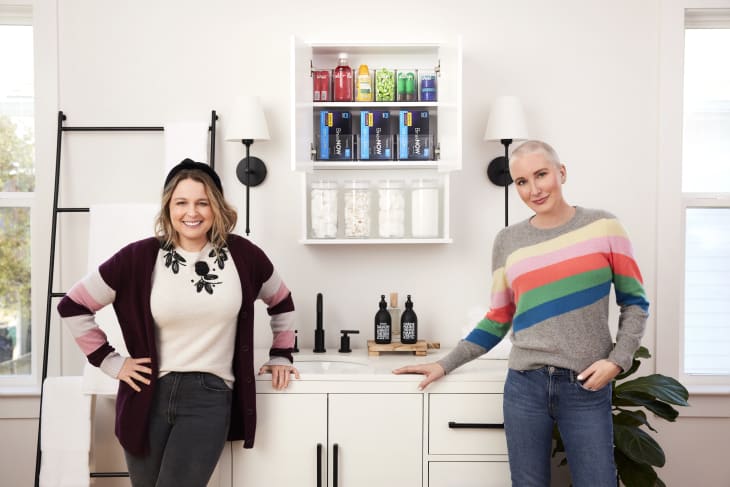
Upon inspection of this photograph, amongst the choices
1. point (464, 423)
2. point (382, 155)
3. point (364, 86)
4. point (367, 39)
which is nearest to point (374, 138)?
point (382, 155)

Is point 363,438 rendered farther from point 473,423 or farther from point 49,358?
point 49,358

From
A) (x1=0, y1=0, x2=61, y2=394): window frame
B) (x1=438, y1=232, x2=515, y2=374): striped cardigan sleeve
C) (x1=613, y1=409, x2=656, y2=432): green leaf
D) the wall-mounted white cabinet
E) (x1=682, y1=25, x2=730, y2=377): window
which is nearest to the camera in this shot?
(x1=438, y1=232, x2=515, y2=374): striped cardigan sleeve

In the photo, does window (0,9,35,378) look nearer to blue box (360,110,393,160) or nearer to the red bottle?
the red bottle

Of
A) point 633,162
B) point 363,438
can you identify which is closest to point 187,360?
point 363,438

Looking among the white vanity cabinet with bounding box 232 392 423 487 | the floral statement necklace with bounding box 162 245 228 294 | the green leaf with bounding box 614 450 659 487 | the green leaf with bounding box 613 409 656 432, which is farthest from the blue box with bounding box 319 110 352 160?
the green leaf with bounding box 614 450 659 487

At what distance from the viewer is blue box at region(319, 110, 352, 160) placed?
279 cm

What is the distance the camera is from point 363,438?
235 centimetres

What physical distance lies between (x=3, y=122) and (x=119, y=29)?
0.68 m

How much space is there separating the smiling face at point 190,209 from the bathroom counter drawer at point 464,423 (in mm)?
986

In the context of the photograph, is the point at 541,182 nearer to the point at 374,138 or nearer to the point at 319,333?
the point at 374,138

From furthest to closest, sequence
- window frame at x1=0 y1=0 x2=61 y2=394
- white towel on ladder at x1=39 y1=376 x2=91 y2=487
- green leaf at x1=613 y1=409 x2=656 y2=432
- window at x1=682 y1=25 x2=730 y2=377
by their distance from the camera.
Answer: window at x1=682 y1=25 x2=730 y2=377 < window frame at x1=0 y1=0 x2=61 y2=394 < white towel on ladder at x1=39 y1=376 x2=91 y2=487 < green leaf at x1=613 y1=409 x2=656 y2=432

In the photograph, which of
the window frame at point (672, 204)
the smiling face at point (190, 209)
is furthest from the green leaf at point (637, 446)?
the smiling face at point (190, 209)

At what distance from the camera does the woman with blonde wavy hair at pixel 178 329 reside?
1.97 metres

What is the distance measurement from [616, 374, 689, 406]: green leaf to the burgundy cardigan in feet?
4.40
